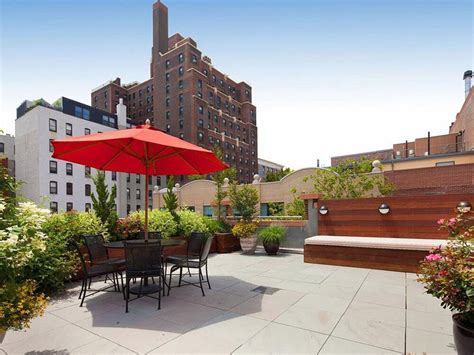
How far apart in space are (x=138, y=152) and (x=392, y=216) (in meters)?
7.27

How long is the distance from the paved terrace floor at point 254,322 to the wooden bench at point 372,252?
97cm

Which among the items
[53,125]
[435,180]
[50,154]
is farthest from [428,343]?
[53,125]

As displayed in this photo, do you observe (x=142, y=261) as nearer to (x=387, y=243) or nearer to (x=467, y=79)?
(x=387, y=243)

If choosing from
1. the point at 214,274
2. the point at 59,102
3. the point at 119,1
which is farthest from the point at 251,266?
the point at 59,102

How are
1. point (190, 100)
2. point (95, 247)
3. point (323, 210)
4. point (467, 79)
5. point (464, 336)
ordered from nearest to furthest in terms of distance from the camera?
1. point (464, 336)
2. point (95, 247)
3. point (323, 210)
4. point (467, 79)
5. point (190, 100)

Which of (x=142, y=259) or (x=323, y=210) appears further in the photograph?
(x=323, y=210)

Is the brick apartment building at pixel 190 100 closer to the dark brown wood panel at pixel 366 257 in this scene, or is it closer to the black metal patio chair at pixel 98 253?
the dark brown wood panel at pixel 366 257

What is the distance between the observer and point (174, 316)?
3922 mm

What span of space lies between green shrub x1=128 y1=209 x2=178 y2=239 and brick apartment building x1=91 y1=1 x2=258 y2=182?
3695 centimetres

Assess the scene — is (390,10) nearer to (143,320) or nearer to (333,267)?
(333,267)

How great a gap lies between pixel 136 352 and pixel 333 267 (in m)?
5.71

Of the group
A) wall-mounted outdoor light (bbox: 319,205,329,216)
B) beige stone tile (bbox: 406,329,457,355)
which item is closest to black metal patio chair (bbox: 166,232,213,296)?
beige stone tile (bbox: 406,329,457,355)

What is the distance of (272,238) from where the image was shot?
918 centimetres

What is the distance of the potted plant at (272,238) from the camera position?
9180mm
